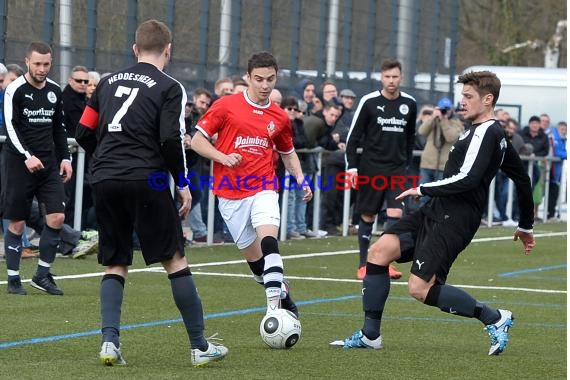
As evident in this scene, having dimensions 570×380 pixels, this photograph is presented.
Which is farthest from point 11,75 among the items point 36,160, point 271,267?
point 271,267

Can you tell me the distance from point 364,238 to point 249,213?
4581mm

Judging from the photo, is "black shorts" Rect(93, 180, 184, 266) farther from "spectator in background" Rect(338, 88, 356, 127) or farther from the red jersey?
"spectator in background" Rect(338, 88, 356, 127)

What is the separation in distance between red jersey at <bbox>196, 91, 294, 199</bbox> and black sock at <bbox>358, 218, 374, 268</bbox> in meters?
4.26

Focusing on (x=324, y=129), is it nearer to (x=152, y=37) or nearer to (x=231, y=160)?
(x=231, y=160)

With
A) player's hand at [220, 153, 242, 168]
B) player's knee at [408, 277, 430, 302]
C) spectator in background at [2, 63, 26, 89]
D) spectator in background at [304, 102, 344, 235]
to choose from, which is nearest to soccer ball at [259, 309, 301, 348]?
player's knee at [408, 277, 430, 302]

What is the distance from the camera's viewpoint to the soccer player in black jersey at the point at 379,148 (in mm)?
14531

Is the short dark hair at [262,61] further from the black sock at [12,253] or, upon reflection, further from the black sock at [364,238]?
the black sock at [364,238]

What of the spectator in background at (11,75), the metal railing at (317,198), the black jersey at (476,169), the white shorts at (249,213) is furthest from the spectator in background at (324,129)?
the black jersey at (476,169)

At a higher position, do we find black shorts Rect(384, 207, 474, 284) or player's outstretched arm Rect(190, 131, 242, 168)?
player's outstretched arm Rect(190, 131, 242, 168)

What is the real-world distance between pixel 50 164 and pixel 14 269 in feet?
3.09

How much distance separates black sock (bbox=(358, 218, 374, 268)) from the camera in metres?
14.6

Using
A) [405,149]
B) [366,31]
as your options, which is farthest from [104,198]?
[366,31]

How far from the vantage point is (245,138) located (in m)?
10.3

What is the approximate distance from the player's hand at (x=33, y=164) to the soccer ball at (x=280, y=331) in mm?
3302
